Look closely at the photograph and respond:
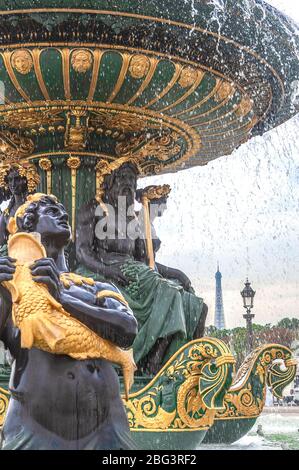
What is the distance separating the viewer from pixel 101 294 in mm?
2754

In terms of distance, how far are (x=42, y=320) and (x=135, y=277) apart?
400 centimetres

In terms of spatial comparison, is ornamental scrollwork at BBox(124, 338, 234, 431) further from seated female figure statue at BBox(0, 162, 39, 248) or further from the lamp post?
the lamp post

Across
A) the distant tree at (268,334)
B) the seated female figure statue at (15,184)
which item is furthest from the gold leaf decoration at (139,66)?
the distant tree at (268,334)

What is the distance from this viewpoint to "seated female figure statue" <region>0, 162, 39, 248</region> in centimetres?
707

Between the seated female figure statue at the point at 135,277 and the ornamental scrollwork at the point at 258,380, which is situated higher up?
the seated female figure statue at the point at 135,277

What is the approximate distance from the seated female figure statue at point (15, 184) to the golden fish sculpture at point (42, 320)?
4.37 m

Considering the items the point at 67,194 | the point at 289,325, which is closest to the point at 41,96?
the point at 67,194

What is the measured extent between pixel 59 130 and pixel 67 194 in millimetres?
627

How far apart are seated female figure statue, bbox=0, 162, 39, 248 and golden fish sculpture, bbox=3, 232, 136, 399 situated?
172 inches

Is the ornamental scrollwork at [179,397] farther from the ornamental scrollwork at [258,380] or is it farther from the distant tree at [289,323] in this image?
the distant tree at [289,323]

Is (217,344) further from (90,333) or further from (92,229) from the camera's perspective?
(90,333)

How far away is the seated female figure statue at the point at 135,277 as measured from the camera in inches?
251

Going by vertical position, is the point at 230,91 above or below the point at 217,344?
above

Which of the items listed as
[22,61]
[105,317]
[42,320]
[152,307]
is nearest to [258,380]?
[152,307]
